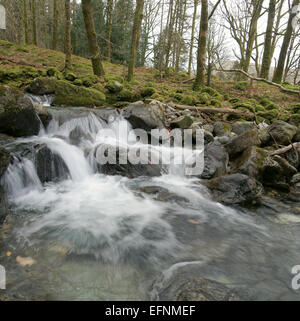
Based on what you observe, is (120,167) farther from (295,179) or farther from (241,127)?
(241,127)

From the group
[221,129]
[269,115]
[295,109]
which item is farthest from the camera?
[295,109]

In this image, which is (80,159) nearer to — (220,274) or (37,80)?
(220,274)

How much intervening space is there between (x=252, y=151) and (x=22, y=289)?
16.2 ft

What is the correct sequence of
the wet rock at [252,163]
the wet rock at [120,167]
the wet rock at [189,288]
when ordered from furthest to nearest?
the wet rock at [120,167] < the wet rock at [252,163] < the wet rock at [189,288]

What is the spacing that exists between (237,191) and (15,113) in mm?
4937

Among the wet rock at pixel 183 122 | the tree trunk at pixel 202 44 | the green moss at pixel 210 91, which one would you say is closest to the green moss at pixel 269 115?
the green moss at pixel 210 91

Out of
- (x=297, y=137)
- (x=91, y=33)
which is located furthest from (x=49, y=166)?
(x=91, y=33)

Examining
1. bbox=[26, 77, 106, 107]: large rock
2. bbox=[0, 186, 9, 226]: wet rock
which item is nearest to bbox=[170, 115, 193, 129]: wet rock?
bbox=[26, 77, 106, 107]: large rock

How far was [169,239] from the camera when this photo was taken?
318 cm

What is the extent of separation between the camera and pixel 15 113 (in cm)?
480

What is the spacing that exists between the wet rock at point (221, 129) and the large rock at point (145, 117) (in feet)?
5.96

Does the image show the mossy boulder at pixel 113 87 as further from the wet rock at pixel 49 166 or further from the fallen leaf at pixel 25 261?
the fallen leaf at pixel 25 261

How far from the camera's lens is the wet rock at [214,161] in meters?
5.27
